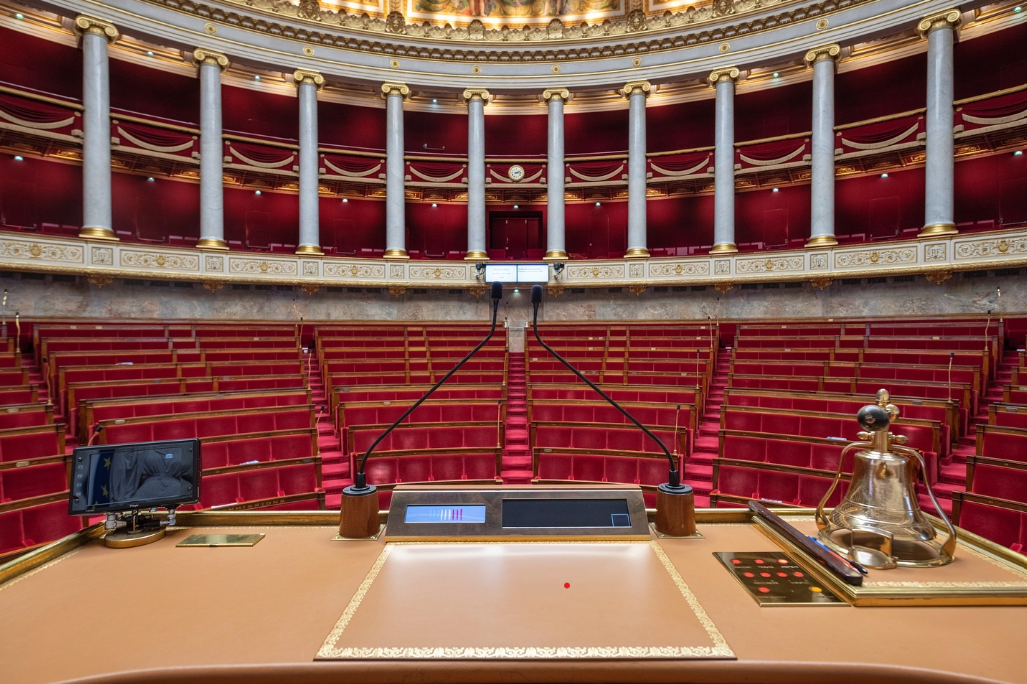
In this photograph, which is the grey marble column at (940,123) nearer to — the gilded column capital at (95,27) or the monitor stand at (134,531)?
the monitor stand at (134,531)

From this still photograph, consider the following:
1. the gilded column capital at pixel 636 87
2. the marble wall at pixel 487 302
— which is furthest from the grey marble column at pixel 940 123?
the gilded column capital at pixel 636 87

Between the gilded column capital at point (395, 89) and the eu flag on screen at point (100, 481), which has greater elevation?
the gilded column capital at point (395, 89)

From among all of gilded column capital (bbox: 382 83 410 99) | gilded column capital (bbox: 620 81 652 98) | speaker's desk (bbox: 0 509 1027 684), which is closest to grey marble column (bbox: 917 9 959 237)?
gilded column capital (bbox: 620 81 652 98)

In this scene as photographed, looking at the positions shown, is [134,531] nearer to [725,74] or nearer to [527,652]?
[527,652]

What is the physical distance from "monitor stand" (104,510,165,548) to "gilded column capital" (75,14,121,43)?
31.7 ft

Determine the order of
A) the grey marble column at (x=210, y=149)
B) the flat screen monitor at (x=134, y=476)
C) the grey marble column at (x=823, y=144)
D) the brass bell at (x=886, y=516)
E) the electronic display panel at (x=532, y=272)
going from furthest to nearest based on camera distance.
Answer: the electronic display panel at (x=532, y=272)
the grey marble column at (x=210, y=149)
the grey marble column at (x=823, y=144)
the flat screen monitor at (x=134, y=476)
the brass bell at (x=886, y=516)

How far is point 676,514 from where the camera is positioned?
1354mm

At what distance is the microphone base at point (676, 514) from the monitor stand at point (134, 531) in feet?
4.26

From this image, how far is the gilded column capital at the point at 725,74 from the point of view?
29.5ft

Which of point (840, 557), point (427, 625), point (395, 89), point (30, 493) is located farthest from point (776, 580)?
point (395, 89)

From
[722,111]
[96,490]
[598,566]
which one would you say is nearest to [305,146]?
[722,111]

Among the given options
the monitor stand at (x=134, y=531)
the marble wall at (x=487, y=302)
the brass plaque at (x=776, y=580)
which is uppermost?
the marble wall at (x=487, y=302)

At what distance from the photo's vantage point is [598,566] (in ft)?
3.80

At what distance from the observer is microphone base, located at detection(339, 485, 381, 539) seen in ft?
4.38
